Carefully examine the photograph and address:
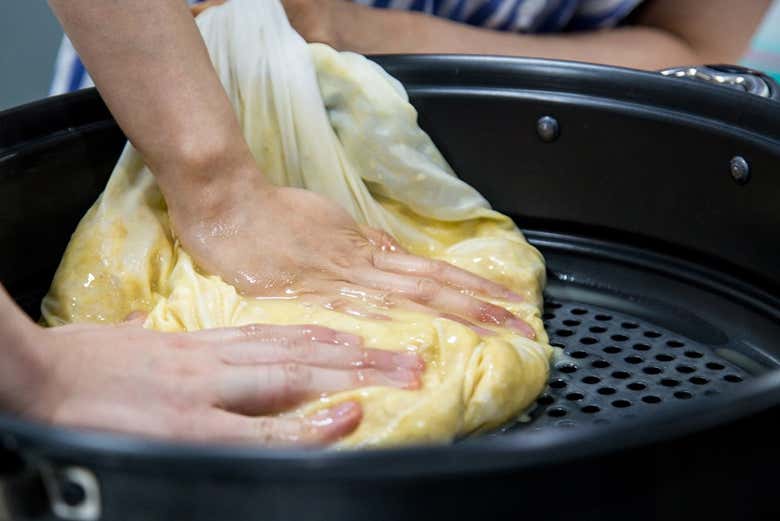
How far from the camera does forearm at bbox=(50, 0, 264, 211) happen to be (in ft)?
2.76

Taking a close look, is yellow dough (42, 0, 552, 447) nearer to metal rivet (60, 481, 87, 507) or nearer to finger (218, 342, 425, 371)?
finger (218, 342, 425, 371)

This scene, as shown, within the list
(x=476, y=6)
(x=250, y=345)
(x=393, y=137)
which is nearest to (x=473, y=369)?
(x=250, y=345)

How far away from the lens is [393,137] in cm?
102

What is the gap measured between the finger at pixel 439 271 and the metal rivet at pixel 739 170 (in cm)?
23

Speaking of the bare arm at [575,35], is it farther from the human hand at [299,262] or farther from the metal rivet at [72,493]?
the metal rivet at [72,493]

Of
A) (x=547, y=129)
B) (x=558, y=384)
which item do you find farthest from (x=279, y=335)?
(x=547, y=129)

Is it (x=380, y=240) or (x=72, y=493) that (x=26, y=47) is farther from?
(x=72, y=493)

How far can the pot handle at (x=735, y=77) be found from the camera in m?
1.03

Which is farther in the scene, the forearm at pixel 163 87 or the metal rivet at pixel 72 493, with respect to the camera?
the forearm at pixel 163 87

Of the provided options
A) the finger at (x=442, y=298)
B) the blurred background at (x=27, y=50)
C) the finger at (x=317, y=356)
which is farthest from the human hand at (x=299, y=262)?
the blurred background at (x=27, y=50)

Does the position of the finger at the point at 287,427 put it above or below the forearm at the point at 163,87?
below

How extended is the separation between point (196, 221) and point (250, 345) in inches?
10.1

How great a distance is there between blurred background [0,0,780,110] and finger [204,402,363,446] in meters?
1.33

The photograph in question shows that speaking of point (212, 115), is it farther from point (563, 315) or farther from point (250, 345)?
point (563, 315)
